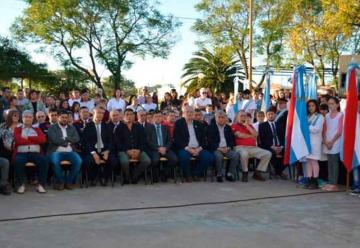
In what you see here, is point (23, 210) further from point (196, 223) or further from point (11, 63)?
point (11, 63)

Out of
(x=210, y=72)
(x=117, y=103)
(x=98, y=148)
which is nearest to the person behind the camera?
(x=98, y=148)

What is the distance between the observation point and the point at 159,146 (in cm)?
928

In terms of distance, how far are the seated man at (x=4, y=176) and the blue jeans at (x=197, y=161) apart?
3143mm

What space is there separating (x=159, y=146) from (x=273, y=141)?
249 cm

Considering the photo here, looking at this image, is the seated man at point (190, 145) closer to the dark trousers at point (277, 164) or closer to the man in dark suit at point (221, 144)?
the man in dark suit at point (221, 144)

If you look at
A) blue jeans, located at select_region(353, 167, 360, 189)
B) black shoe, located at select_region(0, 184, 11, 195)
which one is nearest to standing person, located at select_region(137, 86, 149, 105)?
black shoe, located at select_region(0, 184, 11, 195)

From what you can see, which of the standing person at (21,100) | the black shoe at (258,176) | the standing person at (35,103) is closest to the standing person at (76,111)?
the standing person at (35,103)

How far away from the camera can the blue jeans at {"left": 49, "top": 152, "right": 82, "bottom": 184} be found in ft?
27.1

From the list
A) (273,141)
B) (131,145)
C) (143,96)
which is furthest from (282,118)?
(143,96)

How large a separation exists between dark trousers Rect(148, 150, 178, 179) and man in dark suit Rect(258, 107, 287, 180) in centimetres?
204

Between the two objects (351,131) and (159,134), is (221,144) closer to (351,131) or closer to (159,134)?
(159,134)

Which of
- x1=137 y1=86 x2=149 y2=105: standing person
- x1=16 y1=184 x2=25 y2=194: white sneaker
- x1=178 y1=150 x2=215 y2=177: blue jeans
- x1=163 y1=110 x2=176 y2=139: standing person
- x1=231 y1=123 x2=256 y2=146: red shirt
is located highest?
x1=137 y1=86 x2=149 y2=105: standing person

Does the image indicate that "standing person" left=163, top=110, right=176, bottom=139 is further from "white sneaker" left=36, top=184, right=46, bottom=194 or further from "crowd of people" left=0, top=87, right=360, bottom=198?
"white sneaker" left=36, top=184, right=46, bottom=194

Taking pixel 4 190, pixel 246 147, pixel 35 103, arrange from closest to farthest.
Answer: pixel 4 190, pixel 246 147, pixel 35 103
